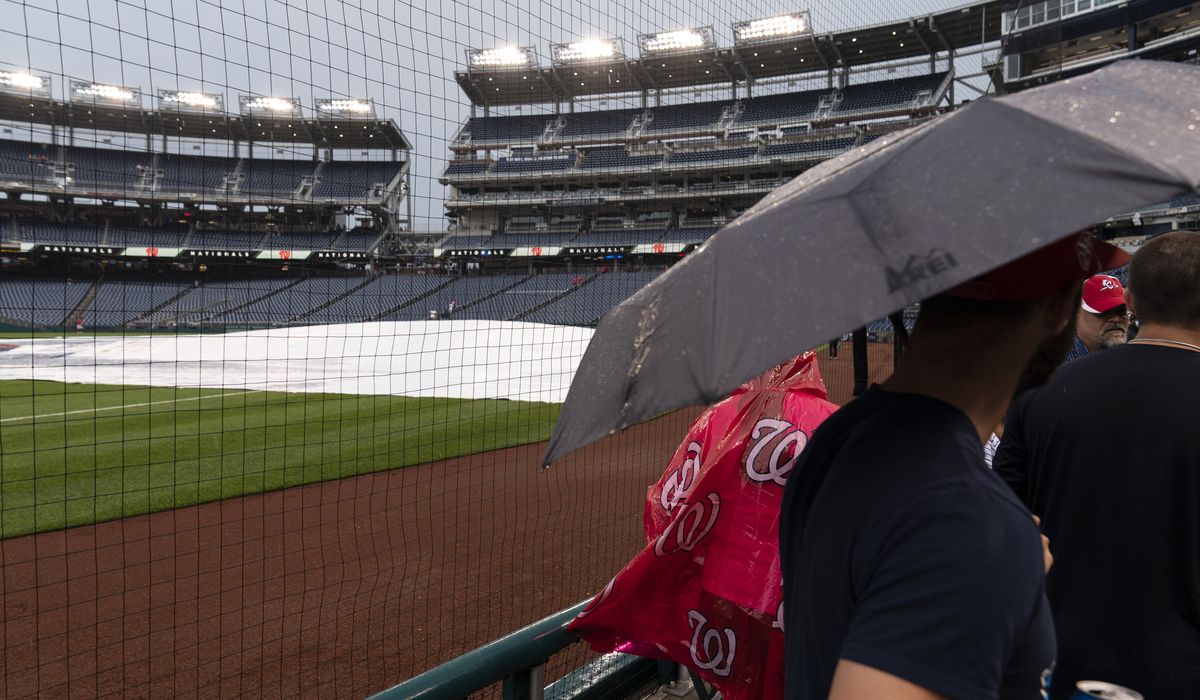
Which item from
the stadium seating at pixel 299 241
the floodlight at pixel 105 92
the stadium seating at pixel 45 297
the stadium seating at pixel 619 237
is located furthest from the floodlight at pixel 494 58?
the stadium seating at pixel 619 237

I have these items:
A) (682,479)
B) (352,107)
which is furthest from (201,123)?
(682,479)

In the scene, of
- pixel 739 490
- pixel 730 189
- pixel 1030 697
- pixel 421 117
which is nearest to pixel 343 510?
pixel 421 117

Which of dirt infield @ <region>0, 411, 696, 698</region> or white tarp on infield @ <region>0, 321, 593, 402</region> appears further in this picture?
white tarp on infield @ <region>0, 321, 593, 402</region>

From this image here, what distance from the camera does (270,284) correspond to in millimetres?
26094

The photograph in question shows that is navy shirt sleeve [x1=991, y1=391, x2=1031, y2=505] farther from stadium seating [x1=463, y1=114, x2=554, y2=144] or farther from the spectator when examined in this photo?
stadium seating [x1=463, y1=114, x2=554, y2=144]

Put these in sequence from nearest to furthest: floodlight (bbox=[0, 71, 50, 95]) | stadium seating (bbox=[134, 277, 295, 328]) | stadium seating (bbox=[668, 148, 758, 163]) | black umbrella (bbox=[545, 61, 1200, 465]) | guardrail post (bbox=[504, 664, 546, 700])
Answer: black umbrella (bbox=[545, 61, 1200, 465]) → guardrail post (bbox=[504, 664, 546, 700]) → stadium seating (bbox=[134, 277, 295, 328]) → floodlight (bbox=[0, 71, 50, 95]) → stadium seating (bbox=[668, 148, 758, 163])

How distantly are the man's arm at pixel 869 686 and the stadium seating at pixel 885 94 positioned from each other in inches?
1574

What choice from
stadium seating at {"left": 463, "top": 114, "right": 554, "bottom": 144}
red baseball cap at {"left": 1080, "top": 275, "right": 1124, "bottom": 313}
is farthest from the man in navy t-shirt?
stadium seating at {"left": 463, "top": 114, "right": 554, "bottom": 144}

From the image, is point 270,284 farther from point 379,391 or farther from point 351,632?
point 351,632

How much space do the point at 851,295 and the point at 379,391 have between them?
1491 cm

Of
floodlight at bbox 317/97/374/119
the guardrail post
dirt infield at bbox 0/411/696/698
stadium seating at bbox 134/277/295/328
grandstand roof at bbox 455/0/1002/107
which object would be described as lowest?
dirt infield at bbox 0/411/696/698

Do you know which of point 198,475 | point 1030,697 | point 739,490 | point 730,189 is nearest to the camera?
point 1030,697

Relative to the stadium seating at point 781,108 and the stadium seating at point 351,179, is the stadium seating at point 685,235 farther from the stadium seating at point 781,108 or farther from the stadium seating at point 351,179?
the stadium seating at point 351,179

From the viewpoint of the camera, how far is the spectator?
1.69 metres
